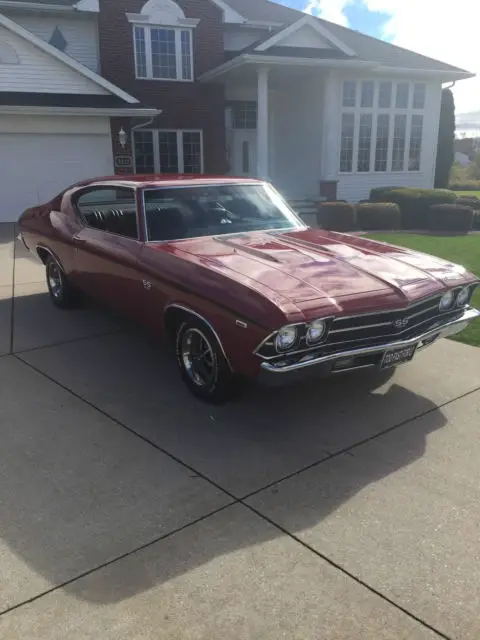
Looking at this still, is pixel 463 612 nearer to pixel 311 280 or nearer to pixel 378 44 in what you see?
pixel 311 280

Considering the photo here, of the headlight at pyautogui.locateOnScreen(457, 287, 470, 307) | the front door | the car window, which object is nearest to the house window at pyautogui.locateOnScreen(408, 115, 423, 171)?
the front door

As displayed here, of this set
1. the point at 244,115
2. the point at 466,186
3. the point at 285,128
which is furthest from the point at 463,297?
the point at 466,186

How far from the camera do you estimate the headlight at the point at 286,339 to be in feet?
11.0

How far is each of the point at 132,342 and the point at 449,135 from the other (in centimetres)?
2521

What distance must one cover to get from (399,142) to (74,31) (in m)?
11.1

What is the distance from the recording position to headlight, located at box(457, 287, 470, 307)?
14.1 ft

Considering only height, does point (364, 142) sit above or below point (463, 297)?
above

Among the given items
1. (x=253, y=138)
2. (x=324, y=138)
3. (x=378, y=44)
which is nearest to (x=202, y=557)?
(x=324, y=138)

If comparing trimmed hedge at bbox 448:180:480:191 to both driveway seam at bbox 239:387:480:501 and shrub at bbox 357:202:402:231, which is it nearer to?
shrub at bbox 357:202:402:231

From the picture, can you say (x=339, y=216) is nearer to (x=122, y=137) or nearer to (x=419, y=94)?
(x=122, y=137)

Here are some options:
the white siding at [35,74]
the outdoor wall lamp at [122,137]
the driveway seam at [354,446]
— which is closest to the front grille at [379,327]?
the driveway seam at [354,446]

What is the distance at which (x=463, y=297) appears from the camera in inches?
170

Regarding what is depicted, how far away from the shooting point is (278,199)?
5.59 m

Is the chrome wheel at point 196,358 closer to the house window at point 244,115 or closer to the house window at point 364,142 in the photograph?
the house window at point 364,142
